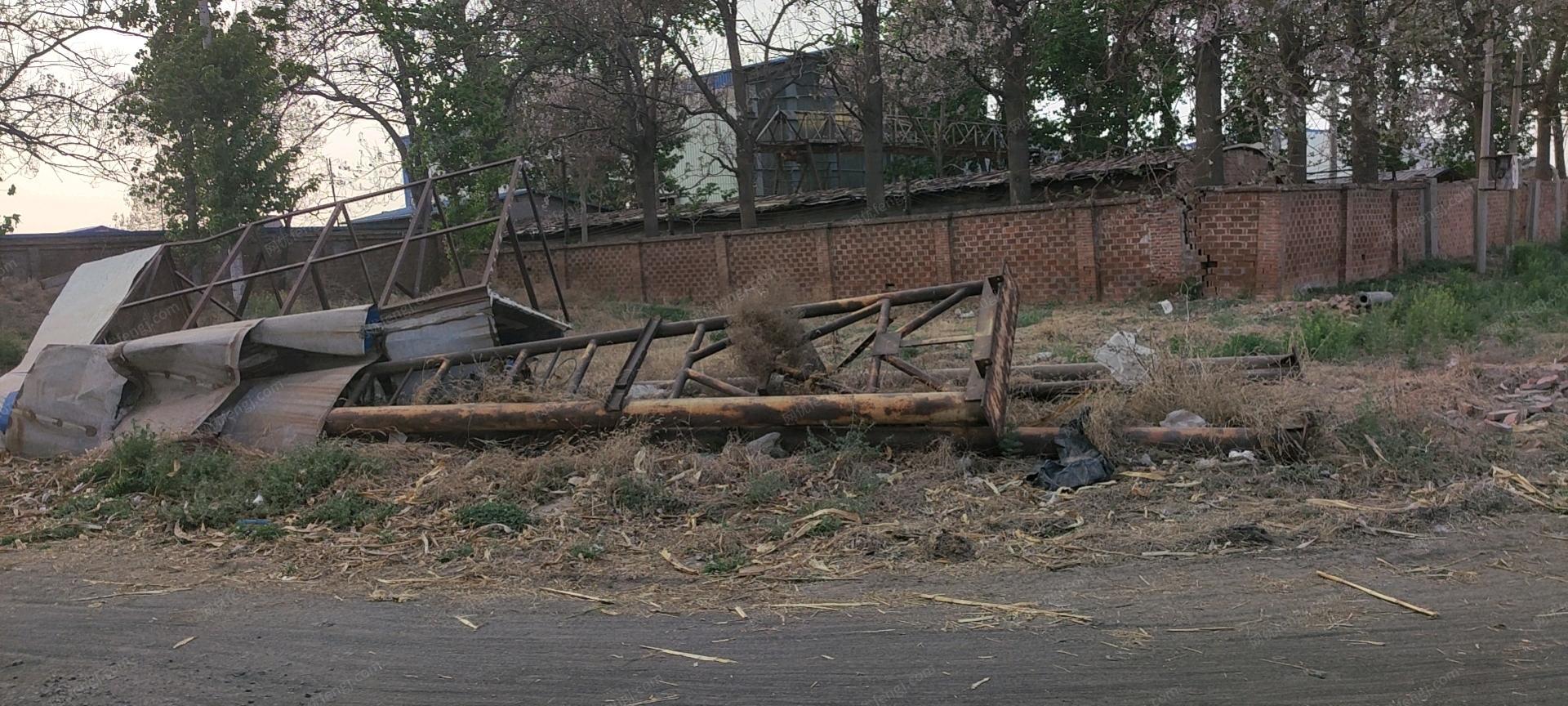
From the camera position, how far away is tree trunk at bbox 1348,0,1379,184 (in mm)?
17016

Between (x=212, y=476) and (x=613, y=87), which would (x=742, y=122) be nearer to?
(x=613, y=87)

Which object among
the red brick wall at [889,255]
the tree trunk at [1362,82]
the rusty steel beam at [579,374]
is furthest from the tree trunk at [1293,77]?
the rusty steel beam at [579,374]

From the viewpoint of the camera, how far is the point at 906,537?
5695mm

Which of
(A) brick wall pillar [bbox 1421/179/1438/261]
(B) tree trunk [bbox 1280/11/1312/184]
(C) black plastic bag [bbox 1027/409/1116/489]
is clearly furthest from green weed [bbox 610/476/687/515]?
(A) brick wall pillar [bbox 1421/179/1438/261]

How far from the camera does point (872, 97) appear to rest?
23.6 metres

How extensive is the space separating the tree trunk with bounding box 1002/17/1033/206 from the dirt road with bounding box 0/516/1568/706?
633 inches

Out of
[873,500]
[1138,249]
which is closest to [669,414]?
[873,500]

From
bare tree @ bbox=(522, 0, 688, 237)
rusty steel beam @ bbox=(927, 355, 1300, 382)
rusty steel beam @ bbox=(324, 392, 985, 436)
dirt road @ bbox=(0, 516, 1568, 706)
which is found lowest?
dirt road @ bbox=(0, 516, 1568, 706)

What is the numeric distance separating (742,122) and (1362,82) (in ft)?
44.3

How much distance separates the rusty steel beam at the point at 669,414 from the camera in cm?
689

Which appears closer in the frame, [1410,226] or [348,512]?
[348,512]

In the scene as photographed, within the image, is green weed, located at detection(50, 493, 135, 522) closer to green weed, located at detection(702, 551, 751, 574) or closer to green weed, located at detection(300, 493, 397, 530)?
green weed, located at detection(300, 493, 397, 530)

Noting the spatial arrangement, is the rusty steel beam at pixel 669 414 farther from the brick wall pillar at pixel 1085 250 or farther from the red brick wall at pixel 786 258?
the red brick wall at pixel 786 258

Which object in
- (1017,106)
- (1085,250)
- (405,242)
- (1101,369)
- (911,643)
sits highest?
(1017,106)
